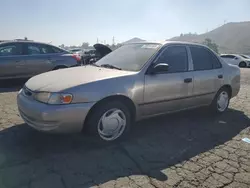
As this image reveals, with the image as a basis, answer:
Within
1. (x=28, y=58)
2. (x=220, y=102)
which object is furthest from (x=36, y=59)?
(x=220, y=102)

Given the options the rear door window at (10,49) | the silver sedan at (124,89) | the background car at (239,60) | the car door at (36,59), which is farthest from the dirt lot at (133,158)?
the background car at (239,60)

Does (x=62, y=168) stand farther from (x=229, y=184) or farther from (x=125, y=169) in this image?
(x=229, y=184)

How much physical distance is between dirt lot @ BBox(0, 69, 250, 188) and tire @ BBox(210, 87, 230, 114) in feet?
2.46

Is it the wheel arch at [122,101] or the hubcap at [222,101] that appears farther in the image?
the hubcap at [222,101]

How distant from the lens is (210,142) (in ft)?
12.8

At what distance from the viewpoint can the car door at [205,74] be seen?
471 cm

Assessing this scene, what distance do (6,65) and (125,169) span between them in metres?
5.93

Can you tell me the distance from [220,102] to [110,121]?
2980 millimetres

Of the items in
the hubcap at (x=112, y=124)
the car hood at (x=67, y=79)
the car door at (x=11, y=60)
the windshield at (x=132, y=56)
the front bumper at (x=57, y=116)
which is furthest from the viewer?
the car door at (x=11, y=60)

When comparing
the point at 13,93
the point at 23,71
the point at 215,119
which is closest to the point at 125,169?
the point at 215,119

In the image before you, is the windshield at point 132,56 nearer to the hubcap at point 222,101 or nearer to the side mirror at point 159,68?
the side mirror at point 159,68

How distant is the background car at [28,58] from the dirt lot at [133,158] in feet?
11.0

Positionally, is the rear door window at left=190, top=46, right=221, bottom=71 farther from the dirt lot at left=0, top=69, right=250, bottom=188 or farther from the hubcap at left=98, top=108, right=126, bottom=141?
the hubcap at left=98, top=108, right=126, bottom=141


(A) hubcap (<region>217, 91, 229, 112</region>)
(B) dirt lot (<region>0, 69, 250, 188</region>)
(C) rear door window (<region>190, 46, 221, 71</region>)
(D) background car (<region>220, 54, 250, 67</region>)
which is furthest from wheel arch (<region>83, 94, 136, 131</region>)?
(D) background car (<region>220, 54, 250, 67</region>)
